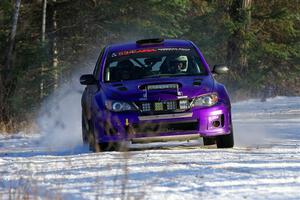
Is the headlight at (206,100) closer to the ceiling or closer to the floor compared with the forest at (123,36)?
closer to the ceiling

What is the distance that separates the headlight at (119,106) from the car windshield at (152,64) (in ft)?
3.60

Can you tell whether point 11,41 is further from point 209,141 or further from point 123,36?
point 209,141

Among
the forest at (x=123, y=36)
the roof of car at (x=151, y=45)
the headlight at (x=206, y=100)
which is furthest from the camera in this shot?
the forest at (x=123, y=36)

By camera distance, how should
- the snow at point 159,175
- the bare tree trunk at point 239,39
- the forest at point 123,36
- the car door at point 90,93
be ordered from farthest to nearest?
the bare tree trunk at point 239,39
the forest at point 123,36
the car door at point 90,93
the snow at point 159,175

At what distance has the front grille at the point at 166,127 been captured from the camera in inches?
399

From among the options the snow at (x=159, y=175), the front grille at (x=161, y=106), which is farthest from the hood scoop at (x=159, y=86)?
the snow at (x=159, y=175)

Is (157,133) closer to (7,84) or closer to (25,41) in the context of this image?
(7,84)

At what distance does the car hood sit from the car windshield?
1.63 ft

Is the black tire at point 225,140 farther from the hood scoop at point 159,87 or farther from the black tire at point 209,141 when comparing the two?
the hood scoop at point 159,87

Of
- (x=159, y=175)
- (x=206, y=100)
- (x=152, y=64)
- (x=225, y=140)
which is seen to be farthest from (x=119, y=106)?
(x=159, y=175)

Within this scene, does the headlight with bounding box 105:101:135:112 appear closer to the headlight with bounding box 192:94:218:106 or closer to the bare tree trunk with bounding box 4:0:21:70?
the headlight with bounding box 192:94:218:106

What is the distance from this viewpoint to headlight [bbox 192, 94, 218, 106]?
10.4 meters

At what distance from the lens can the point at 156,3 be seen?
102 ft

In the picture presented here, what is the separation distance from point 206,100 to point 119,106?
1.17 m
